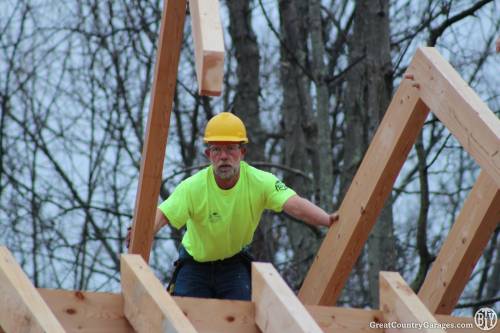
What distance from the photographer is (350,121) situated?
13.2 m

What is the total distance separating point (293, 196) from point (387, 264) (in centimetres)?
372

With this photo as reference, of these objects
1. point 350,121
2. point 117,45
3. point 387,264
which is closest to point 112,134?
point 117,45

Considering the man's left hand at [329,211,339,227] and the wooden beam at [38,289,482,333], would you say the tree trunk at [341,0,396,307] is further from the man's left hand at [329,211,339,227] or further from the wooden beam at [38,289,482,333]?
the wooden beam at [38,289,482,333]

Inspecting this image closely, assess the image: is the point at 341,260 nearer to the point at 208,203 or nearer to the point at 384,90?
the point at 208,203

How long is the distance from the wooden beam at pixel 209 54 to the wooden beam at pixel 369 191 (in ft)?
6.56

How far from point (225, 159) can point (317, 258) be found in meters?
0.83

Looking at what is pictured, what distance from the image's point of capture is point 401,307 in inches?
269

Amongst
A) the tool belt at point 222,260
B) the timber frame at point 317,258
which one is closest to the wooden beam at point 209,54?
the timber frame at point 317,258

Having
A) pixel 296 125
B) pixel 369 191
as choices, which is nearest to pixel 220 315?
pixel 369 191

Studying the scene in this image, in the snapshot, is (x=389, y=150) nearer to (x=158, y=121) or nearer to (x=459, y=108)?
(x=459, y=108)

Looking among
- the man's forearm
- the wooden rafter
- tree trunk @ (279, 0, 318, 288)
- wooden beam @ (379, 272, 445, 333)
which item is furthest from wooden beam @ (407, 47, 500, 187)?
tree trunk @ (279, 0, 318, 288)

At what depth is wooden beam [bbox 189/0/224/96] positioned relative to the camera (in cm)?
584

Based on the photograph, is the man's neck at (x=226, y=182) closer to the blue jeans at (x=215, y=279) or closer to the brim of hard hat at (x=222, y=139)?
the brim of hard hat at (x=222, y=139)

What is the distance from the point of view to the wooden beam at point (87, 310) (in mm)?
6434
